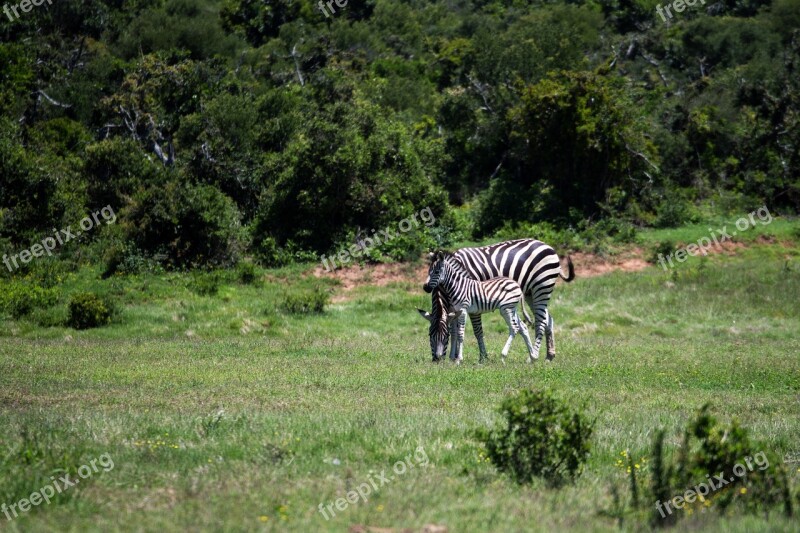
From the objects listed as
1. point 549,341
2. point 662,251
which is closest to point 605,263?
point 662,251

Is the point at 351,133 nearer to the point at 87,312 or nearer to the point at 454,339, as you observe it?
the point at 87,312

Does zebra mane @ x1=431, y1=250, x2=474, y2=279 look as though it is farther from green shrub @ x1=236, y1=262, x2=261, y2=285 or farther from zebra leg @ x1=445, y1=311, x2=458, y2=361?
green shrub @ x1=236, y1=262, x2=261, y2=285

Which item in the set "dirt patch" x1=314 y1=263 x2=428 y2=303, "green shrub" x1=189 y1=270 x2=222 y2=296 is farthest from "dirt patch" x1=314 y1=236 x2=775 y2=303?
"green shrub" x1=189 y1=270 x2=222 y2=296

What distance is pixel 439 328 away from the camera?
64.2ft

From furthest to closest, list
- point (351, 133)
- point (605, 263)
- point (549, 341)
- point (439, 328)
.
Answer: point (351, 133) < point (605, 263) < point (549, 341) < point (439, 328)

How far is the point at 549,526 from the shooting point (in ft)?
26.1

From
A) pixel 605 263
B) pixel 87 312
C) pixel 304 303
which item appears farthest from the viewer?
pixel 605 263

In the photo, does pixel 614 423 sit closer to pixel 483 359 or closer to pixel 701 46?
pixel 483 359

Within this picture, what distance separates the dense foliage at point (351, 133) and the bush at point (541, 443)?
23.5m

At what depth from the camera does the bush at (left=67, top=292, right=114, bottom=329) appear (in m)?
25.0

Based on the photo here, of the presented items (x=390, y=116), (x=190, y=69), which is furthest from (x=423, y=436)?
(x=190, y=69)

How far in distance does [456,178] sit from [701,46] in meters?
23.1

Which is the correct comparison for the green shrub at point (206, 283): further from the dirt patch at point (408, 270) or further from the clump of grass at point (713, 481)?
the clump of grass at point (713, 481)

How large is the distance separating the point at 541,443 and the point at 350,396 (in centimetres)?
539
